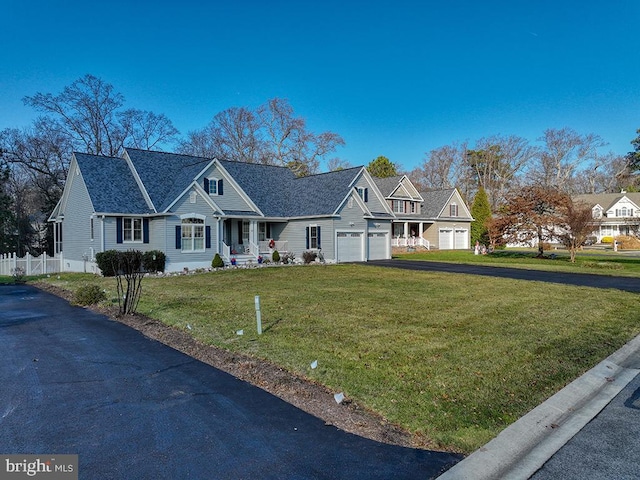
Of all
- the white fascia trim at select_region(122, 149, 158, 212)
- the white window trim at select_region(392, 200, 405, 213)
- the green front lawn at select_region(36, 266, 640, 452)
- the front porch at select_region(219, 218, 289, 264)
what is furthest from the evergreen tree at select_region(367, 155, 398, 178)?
the green front lawn at select_region(36, 266, 640, 452)

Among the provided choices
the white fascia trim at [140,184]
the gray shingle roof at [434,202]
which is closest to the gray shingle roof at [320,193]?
the white fascia trim at [140,184]

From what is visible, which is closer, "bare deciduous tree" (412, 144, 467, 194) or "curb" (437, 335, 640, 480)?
"curb" (437, 335, 640, 480)

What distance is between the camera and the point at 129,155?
24.8 metres

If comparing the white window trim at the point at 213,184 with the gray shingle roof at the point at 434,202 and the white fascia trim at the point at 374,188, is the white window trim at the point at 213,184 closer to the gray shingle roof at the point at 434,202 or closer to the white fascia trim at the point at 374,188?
the white fascia trim at the point at 374,188

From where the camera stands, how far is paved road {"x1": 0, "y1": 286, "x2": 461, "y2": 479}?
351 centimetres

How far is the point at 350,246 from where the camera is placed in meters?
27.7

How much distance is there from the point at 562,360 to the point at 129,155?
24783mm

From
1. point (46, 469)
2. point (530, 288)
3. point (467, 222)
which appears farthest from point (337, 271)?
point (467, 222)

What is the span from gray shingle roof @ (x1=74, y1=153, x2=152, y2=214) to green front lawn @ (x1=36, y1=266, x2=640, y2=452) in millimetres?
7915

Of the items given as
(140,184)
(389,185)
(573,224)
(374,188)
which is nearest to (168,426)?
(140,184)

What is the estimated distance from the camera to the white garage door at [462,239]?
144 feet

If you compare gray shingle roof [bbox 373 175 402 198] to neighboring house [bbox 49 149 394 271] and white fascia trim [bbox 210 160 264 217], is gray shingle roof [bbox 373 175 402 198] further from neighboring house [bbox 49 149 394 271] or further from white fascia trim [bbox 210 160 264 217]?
white fascia trim [bbox 210 160 264 217]

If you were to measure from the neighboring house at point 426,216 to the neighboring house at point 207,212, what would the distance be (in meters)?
8.93

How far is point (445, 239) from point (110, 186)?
3190 centimetres
